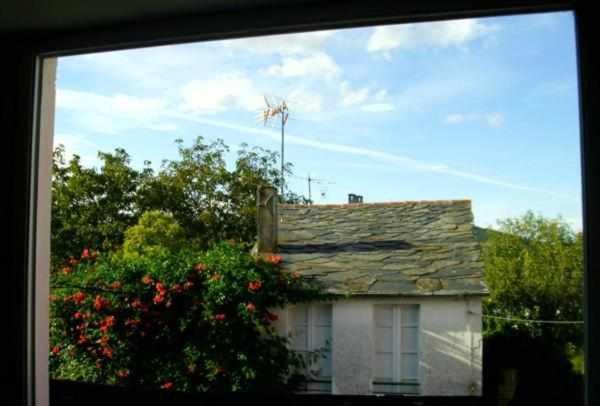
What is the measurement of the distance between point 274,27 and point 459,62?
83.6 inches

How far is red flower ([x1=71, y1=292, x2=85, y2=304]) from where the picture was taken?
3.52 metres

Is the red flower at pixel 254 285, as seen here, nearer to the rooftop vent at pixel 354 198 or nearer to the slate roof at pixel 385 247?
the slate roof at pixel 385 247

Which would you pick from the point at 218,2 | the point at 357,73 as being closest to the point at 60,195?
the point at 357,73

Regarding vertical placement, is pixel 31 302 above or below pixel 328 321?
above

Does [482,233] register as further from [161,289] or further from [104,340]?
[104,340]

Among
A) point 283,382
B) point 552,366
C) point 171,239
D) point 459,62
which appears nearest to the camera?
point 552,366

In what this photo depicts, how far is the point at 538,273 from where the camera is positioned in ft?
9.38

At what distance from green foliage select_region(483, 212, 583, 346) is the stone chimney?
4.38 ft

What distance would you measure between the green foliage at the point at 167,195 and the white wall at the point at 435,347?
3.02ft

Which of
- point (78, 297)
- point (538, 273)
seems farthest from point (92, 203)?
point (538, 273)

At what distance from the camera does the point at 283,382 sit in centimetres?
Result: 335

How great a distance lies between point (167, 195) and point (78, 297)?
866 mm

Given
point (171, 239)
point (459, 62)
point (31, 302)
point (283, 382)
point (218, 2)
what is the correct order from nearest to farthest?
1. point (218, 2)
2. point (31, 302)
3. point (459, 62)
4. point (283, 382)
5. point (171, 239)

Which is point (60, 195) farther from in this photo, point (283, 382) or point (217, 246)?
point (283, 382)
